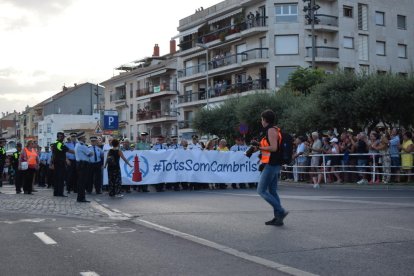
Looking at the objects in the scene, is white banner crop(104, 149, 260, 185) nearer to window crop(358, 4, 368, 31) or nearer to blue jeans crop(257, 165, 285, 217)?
blue jeans crop(257, 165, 285, 217)

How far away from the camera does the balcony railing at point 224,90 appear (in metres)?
54.7

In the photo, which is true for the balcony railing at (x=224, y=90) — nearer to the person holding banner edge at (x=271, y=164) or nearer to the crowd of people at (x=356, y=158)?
the crowd of people at (x=356, y=158)

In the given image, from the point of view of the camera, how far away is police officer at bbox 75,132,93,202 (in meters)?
15.3

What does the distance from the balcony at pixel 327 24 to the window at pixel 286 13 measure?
1.54 metres

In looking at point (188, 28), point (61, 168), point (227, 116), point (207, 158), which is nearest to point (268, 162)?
point (61, 168)

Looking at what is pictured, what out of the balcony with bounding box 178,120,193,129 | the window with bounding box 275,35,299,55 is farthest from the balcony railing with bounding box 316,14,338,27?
the balcony with bounding box 178,120,193,129

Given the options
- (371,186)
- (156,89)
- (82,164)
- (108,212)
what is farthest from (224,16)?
(108,212)

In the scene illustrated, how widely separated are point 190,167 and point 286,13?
118ft

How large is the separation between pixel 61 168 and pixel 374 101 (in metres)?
16.8

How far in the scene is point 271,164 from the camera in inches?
388

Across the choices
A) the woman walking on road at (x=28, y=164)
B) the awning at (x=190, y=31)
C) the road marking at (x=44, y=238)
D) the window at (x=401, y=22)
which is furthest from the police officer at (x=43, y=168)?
the window at (x=401, y=22)

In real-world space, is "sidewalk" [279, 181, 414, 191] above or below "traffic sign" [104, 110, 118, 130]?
Result: below

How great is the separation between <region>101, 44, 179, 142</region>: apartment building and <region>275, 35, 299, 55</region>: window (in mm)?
19769

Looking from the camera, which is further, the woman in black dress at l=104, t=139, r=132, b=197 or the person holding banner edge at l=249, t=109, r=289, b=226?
the woman in black dress at l=104, t=139, r=132, b=197
